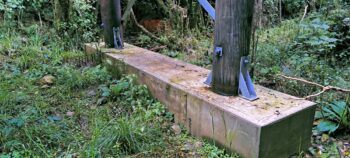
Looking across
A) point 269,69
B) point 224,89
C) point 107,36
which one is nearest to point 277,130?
point 224,89

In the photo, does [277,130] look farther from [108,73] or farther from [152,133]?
[108,73]

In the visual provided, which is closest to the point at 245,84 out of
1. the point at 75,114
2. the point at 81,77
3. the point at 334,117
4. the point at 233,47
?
the point at 233,47

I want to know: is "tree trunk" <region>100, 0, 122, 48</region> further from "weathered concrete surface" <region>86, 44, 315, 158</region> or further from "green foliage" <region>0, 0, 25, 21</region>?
"green foliage" <region>0, 0, 25, 21</region>

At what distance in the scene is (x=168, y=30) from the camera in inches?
215

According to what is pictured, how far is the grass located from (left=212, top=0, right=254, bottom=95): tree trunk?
1.63ft

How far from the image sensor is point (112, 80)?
3.27 metres

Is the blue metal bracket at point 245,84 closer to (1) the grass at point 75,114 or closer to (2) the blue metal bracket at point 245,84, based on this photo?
(2) the blue metal bracket at point 245,84

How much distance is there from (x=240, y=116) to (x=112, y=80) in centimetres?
179

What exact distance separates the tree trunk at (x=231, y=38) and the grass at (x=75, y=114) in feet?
1.63

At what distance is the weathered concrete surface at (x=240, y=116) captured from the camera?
184 centimetres


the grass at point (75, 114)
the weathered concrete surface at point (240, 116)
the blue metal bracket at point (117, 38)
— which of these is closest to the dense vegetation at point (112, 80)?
the grass at point (75, 114)

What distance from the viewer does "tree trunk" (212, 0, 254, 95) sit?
2.04 metres

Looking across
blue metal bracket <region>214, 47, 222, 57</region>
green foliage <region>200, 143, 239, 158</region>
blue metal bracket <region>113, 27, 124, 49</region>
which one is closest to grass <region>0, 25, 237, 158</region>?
green foliage <region>200, 143, 239, 158</region>

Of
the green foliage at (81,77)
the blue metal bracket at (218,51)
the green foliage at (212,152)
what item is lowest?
the green foliage at (212,152)
